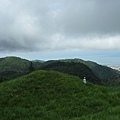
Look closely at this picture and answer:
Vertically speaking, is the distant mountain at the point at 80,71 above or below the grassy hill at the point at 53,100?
below

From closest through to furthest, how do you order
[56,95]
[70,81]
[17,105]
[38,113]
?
[38,113] → [17,105] → [56,95] → [70,81]

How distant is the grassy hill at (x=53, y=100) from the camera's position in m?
15.3

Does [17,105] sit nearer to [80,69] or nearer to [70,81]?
[70,81]

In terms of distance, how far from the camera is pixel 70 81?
75.4 ft

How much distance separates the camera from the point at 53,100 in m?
18.6

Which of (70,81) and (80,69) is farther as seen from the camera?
(80,69)

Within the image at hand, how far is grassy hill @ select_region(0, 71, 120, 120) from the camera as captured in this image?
15.3m

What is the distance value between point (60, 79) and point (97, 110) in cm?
747

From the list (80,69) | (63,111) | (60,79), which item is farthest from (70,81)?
(80,69)

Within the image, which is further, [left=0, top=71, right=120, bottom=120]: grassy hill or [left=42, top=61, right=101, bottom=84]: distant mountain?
[left=42, top=61, right=101, bottom=84]: distant mountain

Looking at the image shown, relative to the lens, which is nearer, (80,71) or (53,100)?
(53,100)

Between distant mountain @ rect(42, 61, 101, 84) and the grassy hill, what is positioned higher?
the grassy hill

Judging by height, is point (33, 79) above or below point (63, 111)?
above

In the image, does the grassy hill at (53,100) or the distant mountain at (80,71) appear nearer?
the grassy hill at (53,100)
